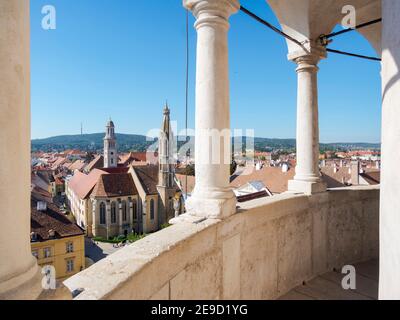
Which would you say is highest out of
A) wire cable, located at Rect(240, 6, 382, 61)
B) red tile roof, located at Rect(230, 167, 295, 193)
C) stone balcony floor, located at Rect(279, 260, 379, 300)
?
wire cable, located at Rect(240, 6, 382, 61)

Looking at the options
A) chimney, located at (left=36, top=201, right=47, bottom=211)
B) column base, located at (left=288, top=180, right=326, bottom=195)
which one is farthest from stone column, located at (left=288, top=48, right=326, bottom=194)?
chimney, located at (left=36, top=201, right=47, bottom=211)

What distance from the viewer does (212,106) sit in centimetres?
380

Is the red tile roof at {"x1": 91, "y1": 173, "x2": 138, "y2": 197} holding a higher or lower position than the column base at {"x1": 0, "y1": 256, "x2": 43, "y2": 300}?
lower

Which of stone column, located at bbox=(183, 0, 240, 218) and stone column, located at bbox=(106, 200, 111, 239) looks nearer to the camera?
stone column, located at bbox=(183, 0, 240, 218)

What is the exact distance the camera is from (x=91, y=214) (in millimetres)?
61281

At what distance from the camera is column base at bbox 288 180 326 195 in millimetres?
5688

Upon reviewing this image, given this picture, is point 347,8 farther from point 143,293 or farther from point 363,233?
point 143,293

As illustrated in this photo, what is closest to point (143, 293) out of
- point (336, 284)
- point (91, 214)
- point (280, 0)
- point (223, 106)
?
point (223, 106)

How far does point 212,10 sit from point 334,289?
5.07 metres

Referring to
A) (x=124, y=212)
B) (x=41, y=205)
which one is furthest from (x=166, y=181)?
(x=41, y=205)

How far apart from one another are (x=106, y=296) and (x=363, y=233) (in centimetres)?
642

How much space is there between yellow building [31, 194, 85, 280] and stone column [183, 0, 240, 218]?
29.7m

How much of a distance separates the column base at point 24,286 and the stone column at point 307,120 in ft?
16.4

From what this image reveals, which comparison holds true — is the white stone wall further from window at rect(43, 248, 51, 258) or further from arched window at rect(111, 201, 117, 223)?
arched window at rect(111, 201, 117, 223)
